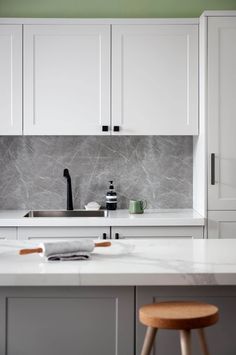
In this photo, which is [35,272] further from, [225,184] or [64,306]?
[225,184]

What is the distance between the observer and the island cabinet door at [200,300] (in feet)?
8.16

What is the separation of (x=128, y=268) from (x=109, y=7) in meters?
2.89

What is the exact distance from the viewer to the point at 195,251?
281 cm

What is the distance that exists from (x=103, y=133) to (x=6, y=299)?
7.06ft

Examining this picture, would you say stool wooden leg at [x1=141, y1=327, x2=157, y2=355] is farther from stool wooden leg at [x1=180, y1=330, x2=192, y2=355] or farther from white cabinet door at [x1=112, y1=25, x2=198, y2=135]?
white cabinet door at [x1=112, y1=25, x2=198, y2=135]

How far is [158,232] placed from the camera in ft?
13.9

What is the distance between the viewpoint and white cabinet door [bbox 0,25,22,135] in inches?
174

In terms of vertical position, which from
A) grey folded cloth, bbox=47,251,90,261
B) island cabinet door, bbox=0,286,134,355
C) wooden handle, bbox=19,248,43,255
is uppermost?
wooden handle, bbox=19,248,43,255

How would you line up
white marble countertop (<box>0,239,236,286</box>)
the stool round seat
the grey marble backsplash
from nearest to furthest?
the stool round seat → white marble countertop (<box>0,239,236,286</box>) → the grey marble backsplash

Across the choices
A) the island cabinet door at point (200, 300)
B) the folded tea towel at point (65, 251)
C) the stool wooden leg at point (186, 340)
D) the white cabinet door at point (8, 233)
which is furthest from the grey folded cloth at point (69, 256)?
the white cabinet door at point (8, 233)

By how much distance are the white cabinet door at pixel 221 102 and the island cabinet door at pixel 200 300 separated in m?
1.80

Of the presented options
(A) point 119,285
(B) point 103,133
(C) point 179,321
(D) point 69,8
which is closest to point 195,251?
(A) point 119,285

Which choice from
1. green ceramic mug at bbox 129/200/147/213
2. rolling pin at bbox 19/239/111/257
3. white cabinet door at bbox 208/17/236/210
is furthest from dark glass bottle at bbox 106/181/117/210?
rolling pin at bbox 19/239/111/257

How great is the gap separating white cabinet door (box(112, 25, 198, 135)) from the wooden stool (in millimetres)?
2394
